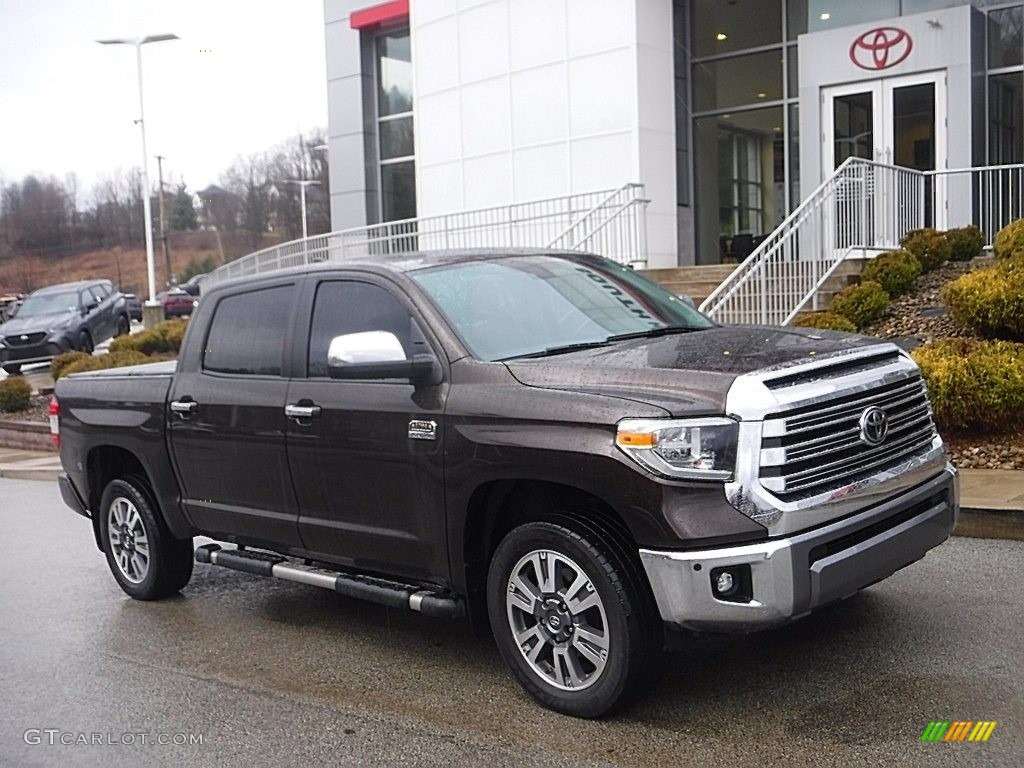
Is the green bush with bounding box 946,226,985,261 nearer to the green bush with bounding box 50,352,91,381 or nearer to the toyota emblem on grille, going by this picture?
the toyota emblem on grille

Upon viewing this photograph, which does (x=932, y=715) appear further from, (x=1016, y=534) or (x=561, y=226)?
(x=561, y=226)

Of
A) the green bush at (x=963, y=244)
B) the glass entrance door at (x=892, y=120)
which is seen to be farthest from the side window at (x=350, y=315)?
the glass entrance door at (x=892, y=120)

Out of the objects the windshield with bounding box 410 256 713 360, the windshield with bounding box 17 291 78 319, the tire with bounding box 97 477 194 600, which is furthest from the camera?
the windshield with bounding box 17 291 78 319

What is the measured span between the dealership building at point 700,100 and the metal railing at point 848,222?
2.91ft

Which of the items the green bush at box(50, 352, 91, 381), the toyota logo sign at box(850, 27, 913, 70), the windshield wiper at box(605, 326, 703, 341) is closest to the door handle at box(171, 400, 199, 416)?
the windshield wiper at box(605, 326, 703, 341)

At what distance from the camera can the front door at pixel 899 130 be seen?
58.8 feet

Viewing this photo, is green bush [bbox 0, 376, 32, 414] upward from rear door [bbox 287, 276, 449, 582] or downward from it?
downward

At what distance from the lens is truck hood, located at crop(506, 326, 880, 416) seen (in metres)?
4.38

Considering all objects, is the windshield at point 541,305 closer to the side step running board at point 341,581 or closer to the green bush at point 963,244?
the side step running board at point 341,581

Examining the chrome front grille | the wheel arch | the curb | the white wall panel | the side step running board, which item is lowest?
the curb

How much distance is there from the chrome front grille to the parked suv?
75.9ft

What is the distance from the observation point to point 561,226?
2247 cm

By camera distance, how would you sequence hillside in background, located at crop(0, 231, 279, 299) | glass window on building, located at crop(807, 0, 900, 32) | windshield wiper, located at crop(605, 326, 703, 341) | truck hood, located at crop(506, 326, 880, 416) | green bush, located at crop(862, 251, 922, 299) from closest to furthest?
truck hood, located at crop(506, 326, 880, 416) → windshield wiper, located at crop(605, 326, 703, 341) → green bush, located at crop(862, 251, 922, 299) → glass window on building, located at crop(807, 0, 900, 32) → hillside in background, located at crop(0, 231, 279, 299)

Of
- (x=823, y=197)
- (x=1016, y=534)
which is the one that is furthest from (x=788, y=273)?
(x=1016, y=534)
